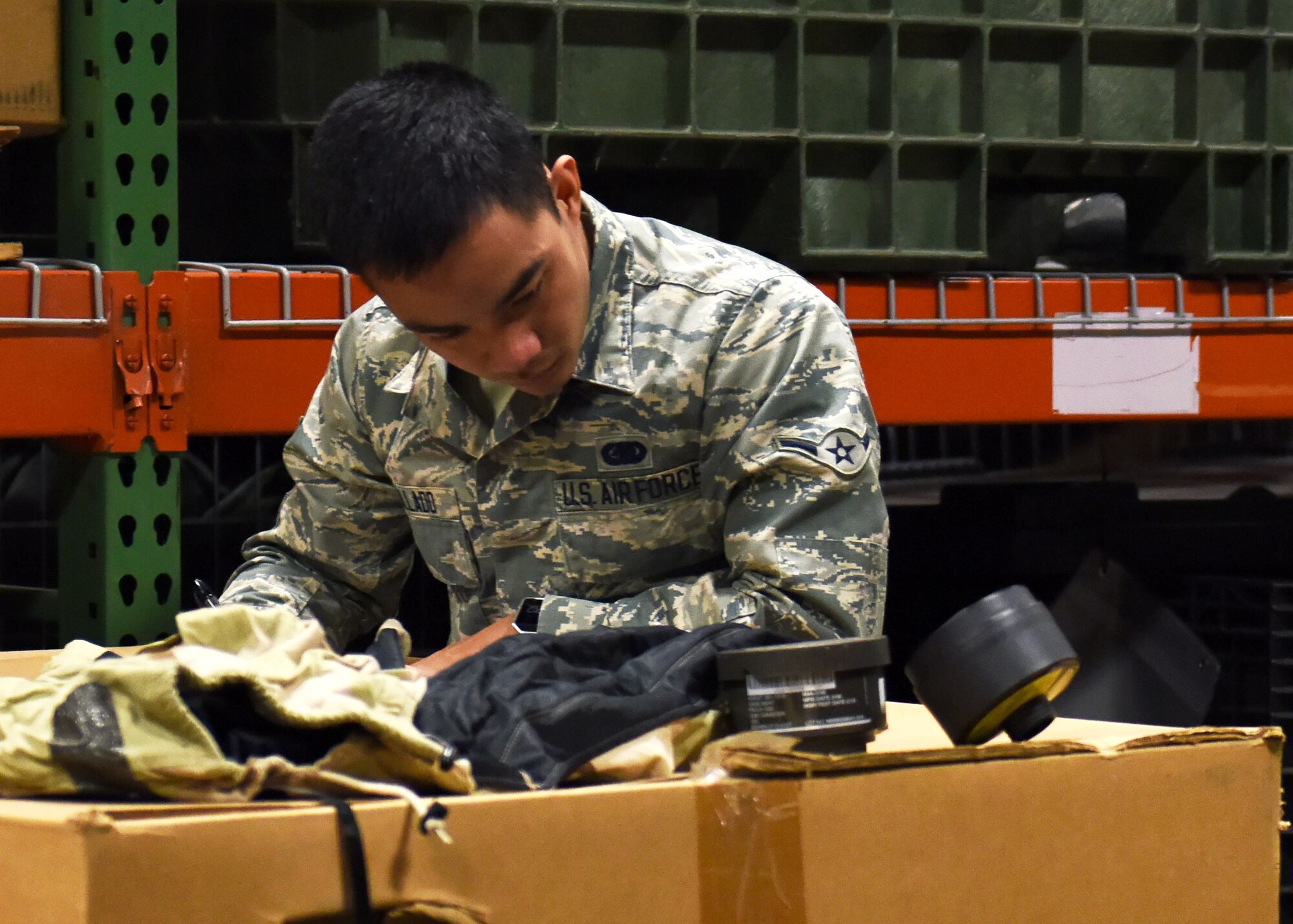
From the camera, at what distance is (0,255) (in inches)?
54.9

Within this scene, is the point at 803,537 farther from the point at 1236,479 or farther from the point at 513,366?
the point at 1236,479

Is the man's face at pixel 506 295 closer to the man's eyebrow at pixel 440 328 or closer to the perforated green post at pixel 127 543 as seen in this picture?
the man's eyebrow at pixel 440 328

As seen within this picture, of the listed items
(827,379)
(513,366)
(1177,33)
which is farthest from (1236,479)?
(513,366)

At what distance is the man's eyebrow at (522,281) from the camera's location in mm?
1034

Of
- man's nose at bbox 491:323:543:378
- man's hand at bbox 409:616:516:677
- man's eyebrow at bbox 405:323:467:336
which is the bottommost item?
man's hand at bbox 409:616:516:677

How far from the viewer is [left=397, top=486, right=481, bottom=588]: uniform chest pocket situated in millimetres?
1319

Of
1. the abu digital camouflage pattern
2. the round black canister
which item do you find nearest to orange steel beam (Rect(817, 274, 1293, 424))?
the abu digital camouflage pattern

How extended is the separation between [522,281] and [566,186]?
6.1 inches

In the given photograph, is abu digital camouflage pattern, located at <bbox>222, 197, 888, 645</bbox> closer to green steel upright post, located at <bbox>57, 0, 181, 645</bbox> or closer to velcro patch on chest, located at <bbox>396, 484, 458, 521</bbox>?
velcro patch on chest, located at <bbox>396, 484, 458, 521</bbox>

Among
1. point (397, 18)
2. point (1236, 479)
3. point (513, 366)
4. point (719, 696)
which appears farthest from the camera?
point (1236, 479)

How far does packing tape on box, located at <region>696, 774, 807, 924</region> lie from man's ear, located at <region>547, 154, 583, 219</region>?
535 mm

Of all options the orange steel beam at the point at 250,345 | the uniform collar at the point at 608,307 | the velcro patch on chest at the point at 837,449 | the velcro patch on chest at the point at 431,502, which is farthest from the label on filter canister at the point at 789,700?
the orange steel beam at the point at 250,345

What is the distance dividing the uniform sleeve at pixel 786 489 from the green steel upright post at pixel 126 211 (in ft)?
1.64

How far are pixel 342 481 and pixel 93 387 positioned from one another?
25 cm
